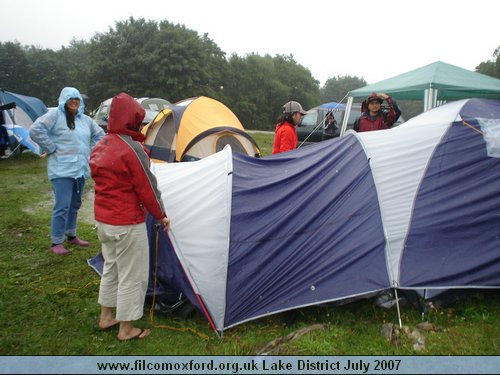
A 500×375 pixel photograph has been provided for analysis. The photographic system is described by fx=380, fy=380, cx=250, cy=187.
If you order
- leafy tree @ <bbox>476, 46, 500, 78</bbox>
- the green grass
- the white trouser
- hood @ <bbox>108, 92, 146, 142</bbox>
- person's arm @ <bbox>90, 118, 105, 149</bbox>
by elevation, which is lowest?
the green grass

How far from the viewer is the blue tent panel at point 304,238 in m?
3.00

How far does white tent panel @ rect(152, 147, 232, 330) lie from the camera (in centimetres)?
300

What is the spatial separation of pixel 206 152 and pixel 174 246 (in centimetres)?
455

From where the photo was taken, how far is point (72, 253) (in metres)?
4.54

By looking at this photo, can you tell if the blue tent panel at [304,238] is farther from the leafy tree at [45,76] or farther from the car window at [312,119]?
the leafy tree at [45,76]

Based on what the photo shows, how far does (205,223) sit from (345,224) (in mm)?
1159

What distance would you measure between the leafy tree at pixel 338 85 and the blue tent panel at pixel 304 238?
79.5 m

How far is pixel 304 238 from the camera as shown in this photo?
10.2ft

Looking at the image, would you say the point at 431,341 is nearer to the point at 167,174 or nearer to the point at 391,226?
the point at 391,226

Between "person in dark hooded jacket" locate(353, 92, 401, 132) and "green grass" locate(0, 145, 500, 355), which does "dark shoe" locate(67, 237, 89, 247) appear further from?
"person in dark hooded jacket" locate(353, 92, 401, 132)

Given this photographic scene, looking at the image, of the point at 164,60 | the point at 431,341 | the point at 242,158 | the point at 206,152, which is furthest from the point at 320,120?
the point at 164,60

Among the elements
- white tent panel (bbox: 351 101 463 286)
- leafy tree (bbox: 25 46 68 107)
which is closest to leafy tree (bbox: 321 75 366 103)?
leafy tree (bbox: 25 46 68 107)

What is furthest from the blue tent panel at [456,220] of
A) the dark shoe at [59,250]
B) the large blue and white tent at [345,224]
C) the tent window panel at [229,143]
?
the tent window panel at [229,143]

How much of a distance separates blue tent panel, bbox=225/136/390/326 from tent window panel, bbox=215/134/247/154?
14.3ft
